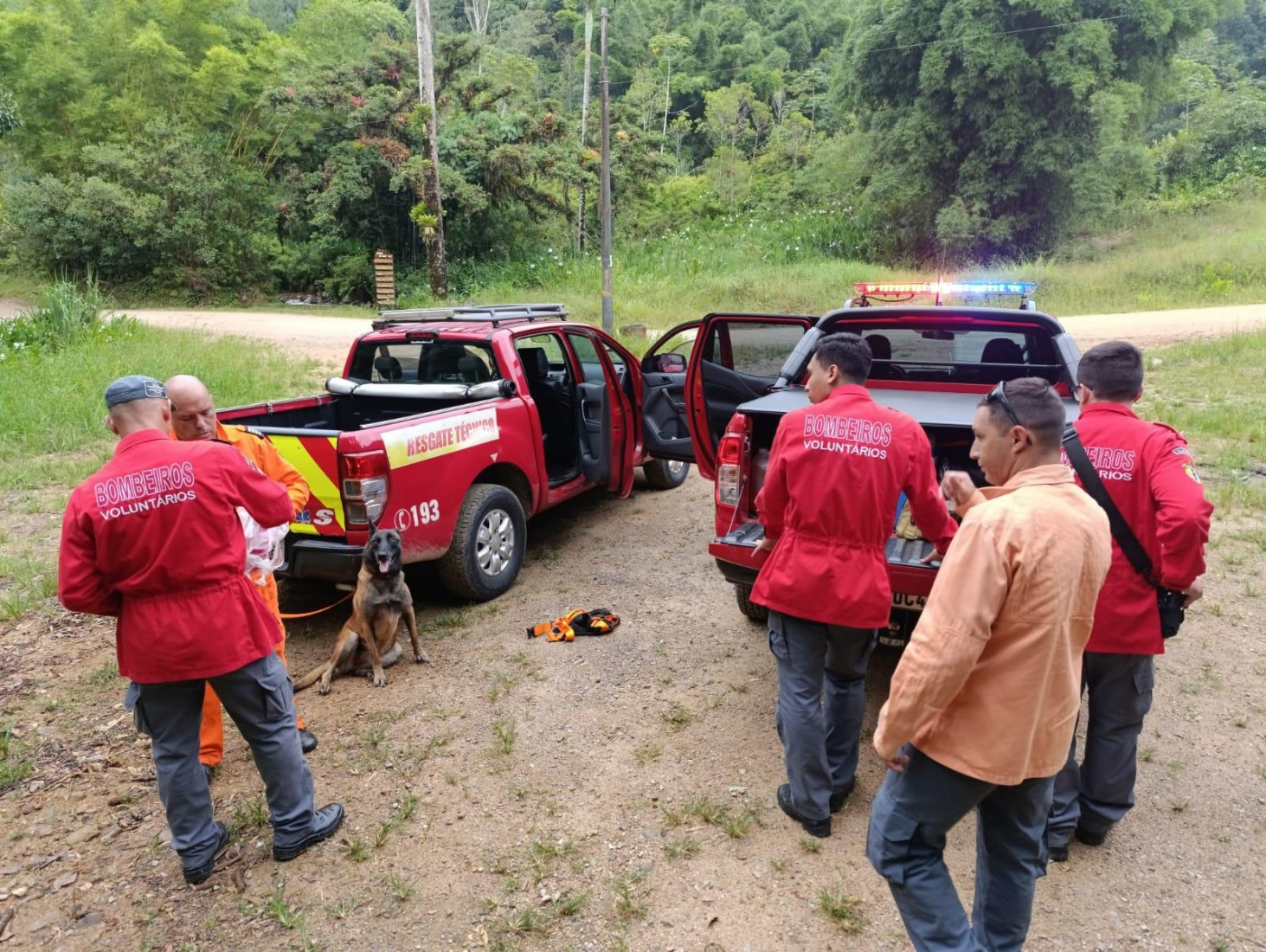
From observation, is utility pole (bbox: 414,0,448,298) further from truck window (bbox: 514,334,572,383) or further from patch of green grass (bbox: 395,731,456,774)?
patch of green grass (bbox: 395,731,456,774)

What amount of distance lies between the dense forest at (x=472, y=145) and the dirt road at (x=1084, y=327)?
17.1ft

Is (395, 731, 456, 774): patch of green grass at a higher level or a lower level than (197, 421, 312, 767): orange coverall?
lower

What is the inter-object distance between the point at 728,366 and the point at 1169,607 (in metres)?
3.48

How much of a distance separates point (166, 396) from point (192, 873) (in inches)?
65.5

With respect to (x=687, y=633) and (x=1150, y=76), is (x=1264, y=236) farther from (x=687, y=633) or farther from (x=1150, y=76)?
(x=687, y=633)

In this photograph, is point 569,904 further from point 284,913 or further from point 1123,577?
point 1123,577

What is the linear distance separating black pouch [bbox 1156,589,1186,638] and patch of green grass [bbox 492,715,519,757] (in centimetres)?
259

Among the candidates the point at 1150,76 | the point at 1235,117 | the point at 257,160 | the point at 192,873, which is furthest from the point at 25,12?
the point at 1235,117

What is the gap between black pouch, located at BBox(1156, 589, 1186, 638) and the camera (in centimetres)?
266

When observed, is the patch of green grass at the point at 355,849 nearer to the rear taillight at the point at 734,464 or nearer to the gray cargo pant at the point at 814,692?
the gray cargo pant at the point at 814,692

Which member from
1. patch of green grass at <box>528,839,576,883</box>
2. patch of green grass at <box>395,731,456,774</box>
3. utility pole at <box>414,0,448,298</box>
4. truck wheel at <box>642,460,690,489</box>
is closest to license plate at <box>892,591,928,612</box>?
patch of green grass at <box>528,839,576,883</box>

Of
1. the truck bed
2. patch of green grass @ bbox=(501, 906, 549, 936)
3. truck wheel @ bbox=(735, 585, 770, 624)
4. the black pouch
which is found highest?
the black pouch

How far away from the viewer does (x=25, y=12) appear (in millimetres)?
28516

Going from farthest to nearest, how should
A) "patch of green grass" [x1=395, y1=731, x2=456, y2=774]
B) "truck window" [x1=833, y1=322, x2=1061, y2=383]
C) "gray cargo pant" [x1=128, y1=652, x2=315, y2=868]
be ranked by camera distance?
"truck window" [x1=833, y1=322, x2=1061, y2=383] → "patch of green grass" [x1=395, y1=731, x2=456, y2=774] → "gray cargo pant" [x1=128, y1=652, x2=315, y2=868]
